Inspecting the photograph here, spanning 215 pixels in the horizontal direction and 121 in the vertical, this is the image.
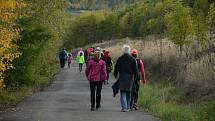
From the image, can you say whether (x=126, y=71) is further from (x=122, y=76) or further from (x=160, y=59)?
(x=160, y=59)

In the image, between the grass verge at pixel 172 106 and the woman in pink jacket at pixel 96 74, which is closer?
the grass verge at pixel 172 106

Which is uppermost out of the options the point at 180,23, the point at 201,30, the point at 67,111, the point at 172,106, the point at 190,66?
the point at 180,23

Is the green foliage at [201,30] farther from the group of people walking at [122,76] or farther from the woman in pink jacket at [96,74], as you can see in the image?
the woman in pink jacket at [96,74]

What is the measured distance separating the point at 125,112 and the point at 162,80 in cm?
885

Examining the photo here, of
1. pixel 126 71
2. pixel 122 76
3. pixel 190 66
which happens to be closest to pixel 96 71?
pixel 122 76

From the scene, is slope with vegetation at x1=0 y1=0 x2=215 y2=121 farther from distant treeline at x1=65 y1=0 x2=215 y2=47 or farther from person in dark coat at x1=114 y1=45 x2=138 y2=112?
person in dark coat at x1=114 y1=45 x2=138 y2=112

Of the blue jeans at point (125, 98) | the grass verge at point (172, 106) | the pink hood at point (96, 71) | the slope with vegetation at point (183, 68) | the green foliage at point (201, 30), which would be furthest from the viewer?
the green foliage at point (201, 30)

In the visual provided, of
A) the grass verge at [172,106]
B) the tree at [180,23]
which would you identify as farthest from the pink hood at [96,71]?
the tree at [180,23]

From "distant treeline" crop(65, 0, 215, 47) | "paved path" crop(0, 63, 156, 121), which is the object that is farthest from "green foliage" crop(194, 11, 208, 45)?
"paved path" crop(0, 63, 156, 121)

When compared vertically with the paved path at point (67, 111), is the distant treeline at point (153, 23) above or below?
above

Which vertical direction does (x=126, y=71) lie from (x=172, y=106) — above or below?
above

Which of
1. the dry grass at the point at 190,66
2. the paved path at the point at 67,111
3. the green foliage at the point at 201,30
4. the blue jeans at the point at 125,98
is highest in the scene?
the green foliage at the point at 201,30

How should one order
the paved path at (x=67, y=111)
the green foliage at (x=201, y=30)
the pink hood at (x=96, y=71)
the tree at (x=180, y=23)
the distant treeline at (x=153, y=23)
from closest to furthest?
the paved path at (x=67, y=111), the pink hood at (x=96, y=71), the green foliage at (x=201, y=30), the distant treeline at (x=153, y=23), the tree at (x=180, y=23)

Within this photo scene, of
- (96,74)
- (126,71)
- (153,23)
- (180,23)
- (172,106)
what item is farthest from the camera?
(153,23)
